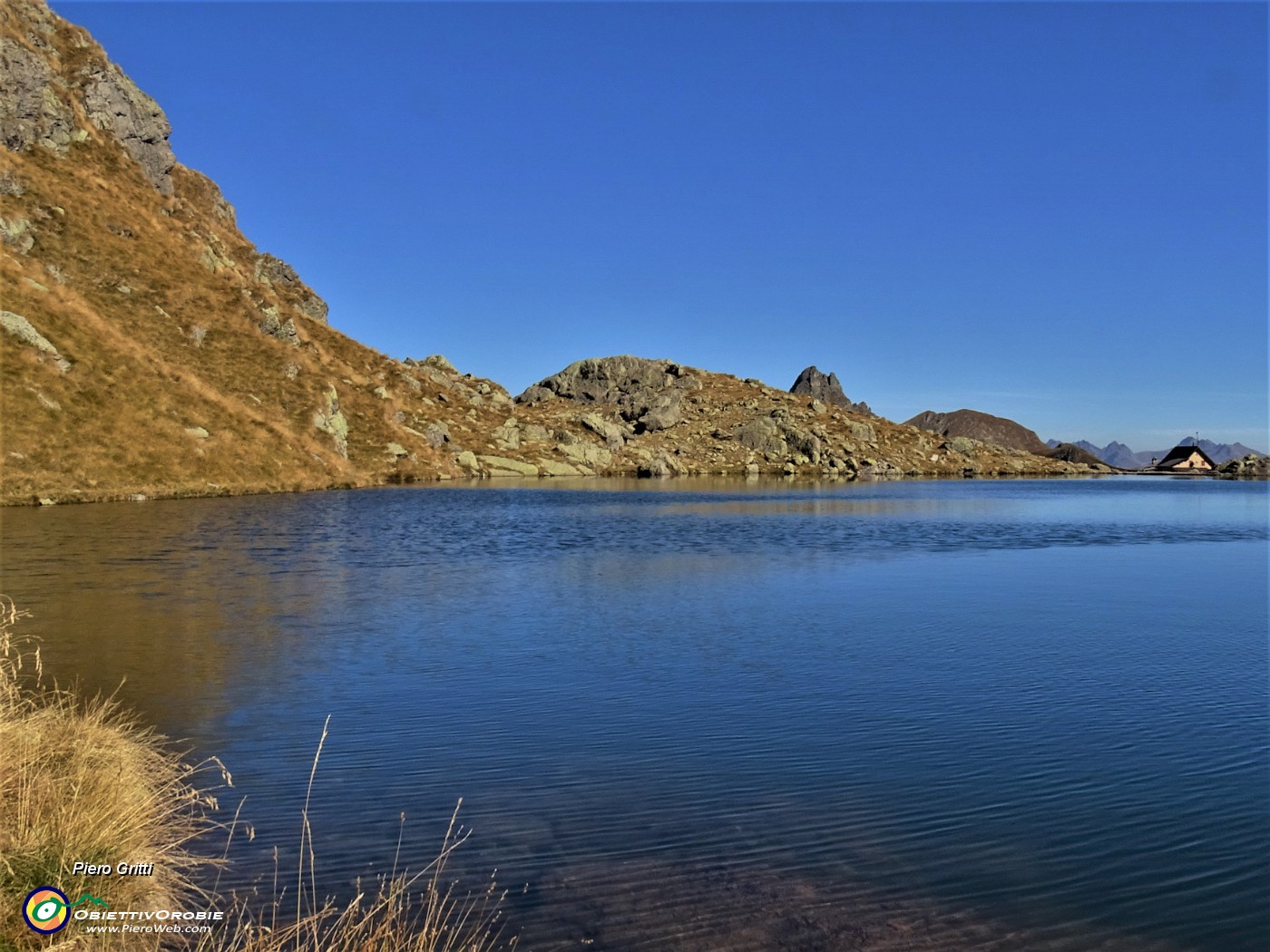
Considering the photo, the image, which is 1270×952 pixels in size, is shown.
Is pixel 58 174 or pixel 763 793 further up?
pixel 58 174

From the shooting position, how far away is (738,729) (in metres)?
14.3

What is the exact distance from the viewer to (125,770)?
9531mm

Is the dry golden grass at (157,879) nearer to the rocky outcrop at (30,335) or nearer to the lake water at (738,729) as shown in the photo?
the lake water at (738,729)

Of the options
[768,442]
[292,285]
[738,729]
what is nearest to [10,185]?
[292,285]

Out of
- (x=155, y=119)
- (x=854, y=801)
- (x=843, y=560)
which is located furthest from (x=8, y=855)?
(x=155, y=119)

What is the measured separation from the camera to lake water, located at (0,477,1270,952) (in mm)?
8539

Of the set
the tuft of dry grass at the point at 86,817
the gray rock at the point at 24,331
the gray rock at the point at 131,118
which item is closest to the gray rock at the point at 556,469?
the gray rock at the point at 131,118

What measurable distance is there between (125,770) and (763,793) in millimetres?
7344

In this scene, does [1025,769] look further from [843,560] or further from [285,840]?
[843,560]

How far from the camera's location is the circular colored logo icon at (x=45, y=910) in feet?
20.5

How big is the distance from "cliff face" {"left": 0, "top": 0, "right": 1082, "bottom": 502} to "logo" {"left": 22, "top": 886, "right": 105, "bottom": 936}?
62873 mm

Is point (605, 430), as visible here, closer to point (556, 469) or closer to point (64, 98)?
point (556, 469)

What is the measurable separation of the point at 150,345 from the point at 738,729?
9212cm

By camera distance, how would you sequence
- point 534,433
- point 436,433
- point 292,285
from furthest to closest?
point 534,433, point 292,285, point 436,433
